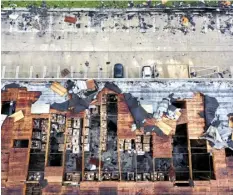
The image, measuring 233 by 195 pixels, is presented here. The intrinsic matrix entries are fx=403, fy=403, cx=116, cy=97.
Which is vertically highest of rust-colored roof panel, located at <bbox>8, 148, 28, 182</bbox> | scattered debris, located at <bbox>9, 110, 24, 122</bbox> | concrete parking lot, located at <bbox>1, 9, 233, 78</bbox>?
concrete parking lot, located at <bbox>1, 9, 233, 78</bbox>

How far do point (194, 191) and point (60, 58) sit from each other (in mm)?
20461

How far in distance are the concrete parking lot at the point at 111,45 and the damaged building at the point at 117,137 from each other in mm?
5249

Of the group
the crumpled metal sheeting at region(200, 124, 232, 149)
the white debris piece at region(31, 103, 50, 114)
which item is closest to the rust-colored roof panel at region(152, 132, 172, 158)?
the crumpled metal sheeting at region(200, 124, 232, 149)

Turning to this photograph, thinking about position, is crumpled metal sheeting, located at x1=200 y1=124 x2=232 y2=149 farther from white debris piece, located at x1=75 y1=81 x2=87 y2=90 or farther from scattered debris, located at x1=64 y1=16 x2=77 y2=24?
scattered debris, located at x1=64 y1=16 x2=77 y2=24

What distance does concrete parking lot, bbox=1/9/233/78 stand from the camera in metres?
44.2

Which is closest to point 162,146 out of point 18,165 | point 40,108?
point 40,108

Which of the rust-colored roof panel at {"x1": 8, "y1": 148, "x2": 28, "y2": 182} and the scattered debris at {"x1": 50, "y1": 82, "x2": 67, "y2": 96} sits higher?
the scattered debris at {"x1": 50, "y1": 82, "x2": 67, "y2": 96}

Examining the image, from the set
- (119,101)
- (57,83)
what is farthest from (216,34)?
(57,83)

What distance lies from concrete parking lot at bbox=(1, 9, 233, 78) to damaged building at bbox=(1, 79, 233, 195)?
525 centimetres

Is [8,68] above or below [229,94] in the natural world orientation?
above

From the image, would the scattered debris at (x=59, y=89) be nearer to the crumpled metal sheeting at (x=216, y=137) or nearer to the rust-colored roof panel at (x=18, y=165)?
the rust-colored roof panel at (x=18, y=165)

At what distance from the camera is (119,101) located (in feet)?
125

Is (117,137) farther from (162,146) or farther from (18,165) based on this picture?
(18,165)

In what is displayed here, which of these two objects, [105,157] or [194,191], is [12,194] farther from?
[194,191]
